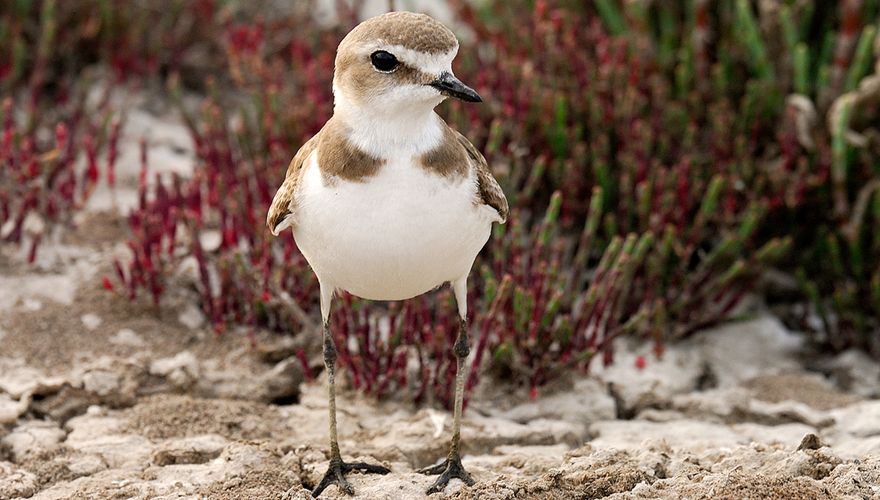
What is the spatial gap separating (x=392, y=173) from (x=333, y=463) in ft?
3.18

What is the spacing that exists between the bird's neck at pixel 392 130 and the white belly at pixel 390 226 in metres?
0.05

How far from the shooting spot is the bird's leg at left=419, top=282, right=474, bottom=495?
131 inches

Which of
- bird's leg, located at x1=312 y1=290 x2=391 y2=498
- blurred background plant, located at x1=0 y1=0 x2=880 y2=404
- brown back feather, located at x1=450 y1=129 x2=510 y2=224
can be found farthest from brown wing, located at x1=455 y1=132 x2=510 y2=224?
blurred background plant, located at x1=0 y1=0 x2=880 y2=404

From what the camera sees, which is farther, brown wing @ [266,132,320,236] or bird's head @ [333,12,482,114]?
brown wing @ [266,132,320,236]

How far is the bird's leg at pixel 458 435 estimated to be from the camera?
3318mm

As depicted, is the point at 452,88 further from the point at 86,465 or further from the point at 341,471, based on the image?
the point at 86,465

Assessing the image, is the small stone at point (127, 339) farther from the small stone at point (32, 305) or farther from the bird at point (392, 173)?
the bird at point (392, 173)

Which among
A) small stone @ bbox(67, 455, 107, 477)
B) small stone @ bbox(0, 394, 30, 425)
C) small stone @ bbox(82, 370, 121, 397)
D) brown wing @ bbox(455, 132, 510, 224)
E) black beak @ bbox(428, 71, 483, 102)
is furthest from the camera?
small stone @ bbox(82, 370, 121, 397)

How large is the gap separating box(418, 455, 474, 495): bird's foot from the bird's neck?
0.99 metres

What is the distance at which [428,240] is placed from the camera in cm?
292

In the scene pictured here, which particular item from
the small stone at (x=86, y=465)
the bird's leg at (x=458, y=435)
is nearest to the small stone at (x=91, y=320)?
the small stone at (x=86, y=465)

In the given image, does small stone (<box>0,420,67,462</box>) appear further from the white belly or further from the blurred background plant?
the white belly

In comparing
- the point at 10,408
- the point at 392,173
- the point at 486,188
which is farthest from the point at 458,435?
the point at 10,408

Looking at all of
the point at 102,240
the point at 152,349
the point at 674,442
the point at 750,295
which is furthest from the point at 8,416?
the point at 750,295
